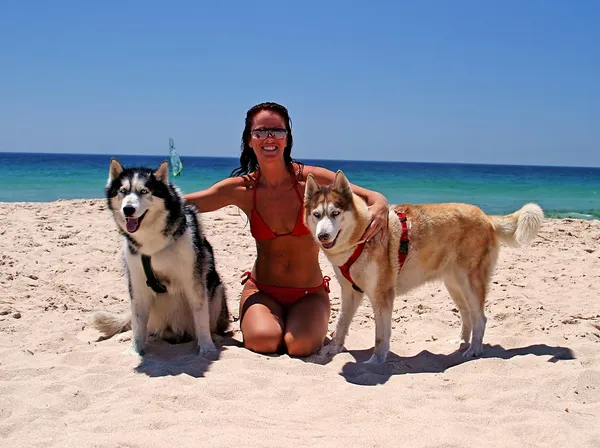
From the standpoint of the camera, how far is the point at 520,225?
4246 mm

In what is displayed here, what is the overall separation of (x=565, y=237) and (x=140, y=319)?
6840 mm

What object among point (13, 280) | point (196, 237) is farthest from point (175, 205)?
point (13, 280)

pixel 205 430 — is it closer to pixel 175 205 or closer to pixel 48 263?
pixel 175 205

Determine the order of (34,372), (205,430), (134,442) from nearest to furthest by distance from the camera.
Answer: (134,442) < (205,430) < (34,372)

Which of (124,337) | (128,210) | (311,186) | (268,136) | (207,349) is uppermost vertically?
(268,136)

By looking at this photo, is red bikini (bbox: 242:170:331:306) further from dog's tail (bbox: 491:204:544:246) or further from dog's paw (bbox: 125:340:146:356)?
dog's tail (bbox: 491:204:544:246)

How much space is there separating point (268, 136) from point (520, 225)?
2114 mm

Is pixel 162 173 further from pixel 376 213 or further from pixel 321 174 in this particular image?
pixel 376 213

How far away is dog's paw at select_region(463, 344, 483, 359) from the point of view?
4.12m

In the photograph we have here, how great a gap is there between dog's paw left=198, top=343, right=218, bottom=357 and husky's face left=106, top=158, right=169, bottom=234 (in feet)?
3.39

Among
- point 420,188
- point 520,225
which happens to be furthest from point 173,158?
point 420,188

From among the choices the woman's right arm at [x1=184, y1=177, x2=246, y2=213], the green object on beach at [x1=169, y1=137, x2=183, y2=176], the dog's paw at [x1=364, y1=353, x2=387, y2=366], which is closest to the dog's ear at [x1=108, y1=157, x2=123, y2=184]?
the woman's right arm at [x1=184, y1=177, x2=246, y2=213]

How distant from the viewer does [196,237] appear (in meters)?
4.07

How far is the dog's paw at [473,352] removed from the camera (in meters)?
4.12
